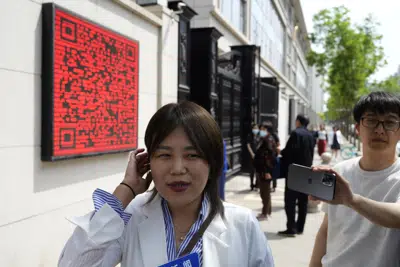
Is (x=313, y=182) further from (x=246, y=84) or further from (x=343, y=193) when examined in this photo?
(x=246, y=84)

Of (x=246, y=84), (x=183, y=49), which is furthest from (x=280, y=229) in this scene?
(x=246, y=84)

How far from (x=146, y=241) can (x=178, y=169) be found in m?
0.28

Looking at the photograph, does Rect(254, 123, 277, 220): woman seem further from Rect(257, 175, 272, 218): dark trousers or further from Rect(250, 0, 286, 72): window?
Rect(250, 0, 286, 72): window

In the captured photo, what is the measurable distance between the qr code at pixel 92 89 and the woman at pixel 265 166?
224 cm

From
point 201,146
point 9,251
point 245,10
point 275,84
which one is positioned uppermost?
point 245,10

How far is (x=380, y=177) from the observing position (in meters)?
1.85

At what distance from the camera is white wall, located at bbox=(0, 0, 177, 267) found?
339 cm

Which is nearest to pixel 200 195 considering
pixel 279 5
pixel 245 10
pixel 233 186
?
pixel 233 186

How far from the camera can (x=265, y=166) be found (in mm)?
6348

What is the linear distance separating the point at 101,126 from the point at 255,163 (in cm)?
292

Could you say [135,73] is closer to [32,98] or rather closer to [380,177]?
[32,98]

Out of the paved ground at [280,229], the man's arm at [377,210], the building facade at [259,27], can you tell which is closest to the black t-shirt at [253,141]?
the paved ground at [280,229]

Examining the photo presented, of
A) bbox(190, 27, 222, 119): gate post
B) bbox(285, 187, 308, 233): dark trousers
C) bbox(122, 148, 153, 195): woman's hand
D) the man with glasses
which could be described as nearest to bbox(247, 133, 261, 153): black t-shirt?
bbox(190, 27, 222, 119): gate post

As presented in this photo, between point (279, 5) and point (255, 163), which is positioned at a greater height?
point (279, 5)
